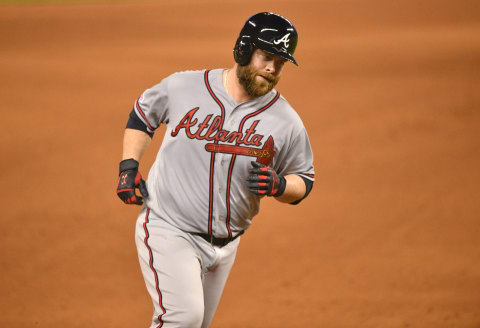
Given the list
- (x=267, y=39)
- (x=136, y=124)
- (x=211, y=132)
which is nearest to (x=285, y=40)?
(x=267, y=39)

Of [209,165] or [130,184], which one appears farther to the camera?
[130,184]

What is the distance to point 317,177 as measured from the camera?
22.4 ft

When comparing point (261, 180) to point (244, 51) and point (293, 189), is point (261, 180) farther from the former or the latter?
point (244, 51)

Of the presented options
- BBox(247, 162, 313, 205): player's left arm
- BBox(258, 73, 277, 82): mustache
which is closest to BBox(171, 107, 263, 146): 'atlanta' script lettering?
BBox(247, 162, 313, 205): player's left arm

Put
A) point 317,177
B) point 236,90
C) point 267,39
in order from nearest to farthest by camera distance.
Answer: point 267,39 → point 236,90 → point 317,177

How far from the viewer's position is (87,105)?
8.45 meters

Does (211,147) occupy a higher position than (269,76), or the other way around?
(269,76)

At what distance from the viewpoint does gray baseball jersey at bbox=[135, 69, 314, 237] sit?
10.5 ft

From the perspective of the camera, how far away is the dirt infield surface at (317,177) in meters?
4.91

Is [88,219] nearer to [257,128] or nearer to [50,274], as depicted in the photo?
[50,274]

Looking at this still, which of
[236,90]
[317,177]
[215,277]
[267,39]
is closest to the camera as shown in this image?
[267,39]

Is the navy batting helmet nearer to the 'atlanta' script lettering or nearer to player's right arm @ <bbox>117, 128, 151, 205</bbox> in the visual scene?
the 'atlanta' script lettering

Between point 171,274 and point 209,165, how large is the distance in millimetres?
586

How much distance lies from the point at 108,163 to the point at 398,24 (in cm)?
746
